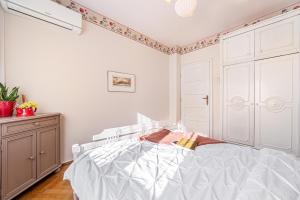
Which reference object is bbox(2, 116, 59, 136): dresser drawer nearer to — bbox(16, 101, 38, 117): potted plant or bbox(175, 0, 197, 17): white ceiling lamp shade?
bbox(16, 101, 38, 117): potted plant

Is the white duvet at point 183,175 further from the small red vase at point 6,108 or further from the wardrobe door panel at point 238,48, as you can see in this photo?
the wardrobe door panel at point 238,48

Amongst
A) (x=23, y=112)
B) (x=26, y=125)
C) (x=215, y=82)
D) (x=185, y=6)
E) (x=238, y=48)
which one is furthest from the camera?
(x=215, y=82)

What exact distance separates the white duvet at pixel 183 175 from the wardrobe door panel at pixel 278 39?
1.67 metres

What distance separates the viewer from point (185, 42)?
3.65m

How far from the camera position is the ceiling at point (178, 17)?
2.24 meters

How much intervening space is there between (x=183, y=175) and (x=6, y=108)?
1.87m

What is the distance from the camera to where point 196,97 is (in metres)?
3.63

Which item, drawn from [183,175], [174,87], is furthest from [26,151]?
[174,87]

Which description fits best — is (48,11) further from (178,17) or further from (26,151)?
(178,17)

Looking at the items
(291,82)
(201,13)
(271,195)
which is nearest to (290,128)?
(291,82)

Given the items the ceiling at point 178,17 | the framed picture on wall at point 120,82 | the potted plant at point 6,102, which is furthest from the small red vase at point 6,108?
the ceiling at point 178,17

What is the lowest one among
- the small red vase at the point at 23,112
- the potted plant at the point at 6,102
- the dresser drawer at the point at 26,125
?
the dresser drawer at the point at 26,125

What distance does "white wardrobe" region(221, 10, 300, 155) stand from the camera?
203cm

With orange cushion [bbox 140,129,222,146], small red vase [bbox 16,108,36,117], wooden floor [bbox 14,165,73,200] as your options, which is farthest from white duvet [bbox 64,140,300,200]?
small red vase [bbox 16,108,36,117]
